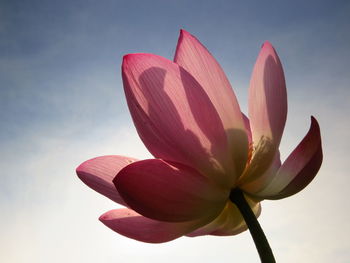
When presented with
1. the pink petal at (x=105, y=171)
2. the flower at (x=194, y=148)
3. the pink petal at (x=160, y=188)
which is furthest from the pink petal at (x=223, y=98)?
the pink petal at (x=105, y=171)

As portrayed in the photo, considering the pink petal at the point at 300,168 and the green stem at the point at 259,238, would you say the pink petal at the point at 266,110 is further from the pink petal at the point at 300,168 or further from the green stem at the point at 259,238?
the green stem at the point at 259,238

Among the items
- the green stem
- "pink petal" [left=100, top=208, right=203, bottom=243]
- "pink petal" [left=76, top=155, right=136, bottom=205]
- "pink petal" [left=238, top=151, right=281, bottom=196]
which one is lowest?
the green stem

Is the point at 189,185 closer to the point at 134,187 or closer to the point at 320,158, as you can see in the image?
the point at 134,187

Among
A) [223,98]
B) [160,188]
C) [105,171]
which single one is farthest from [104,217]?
[223,98]

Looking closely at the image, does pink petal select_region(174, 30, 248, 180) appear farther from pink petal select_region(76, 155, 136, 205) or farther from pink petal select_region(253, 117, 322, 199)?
pink petal select_region(76, 155, 136, 205)

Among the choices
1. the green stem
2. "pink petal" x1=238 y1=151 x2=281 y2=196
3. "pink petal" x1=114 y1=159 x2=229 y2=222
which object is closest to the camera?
the green stem

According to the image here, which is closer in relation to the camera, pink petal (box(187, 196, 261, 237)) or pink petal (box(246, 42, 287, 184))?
pink petal (box(246, 42, 287, 184))

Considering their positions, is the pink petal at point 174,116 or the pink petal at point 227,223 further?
the pink petal at point 227,223

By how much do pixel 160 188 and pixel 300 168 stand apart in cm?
29

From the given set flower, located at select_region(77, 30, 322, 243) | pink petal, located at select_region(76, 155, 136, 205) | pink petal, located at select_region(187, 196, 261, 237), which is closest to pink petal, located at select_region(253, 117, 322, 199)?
flower, located at select_region(77, 30, 322, 243)

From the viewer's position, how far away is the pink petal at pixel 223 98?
780mm

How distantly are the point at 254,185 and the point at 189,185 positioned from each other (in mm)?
176

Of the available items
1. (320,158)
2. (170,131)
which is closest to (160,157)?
(170,131)

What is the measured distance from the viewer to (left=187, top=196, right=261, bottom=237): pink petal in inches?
35.4
